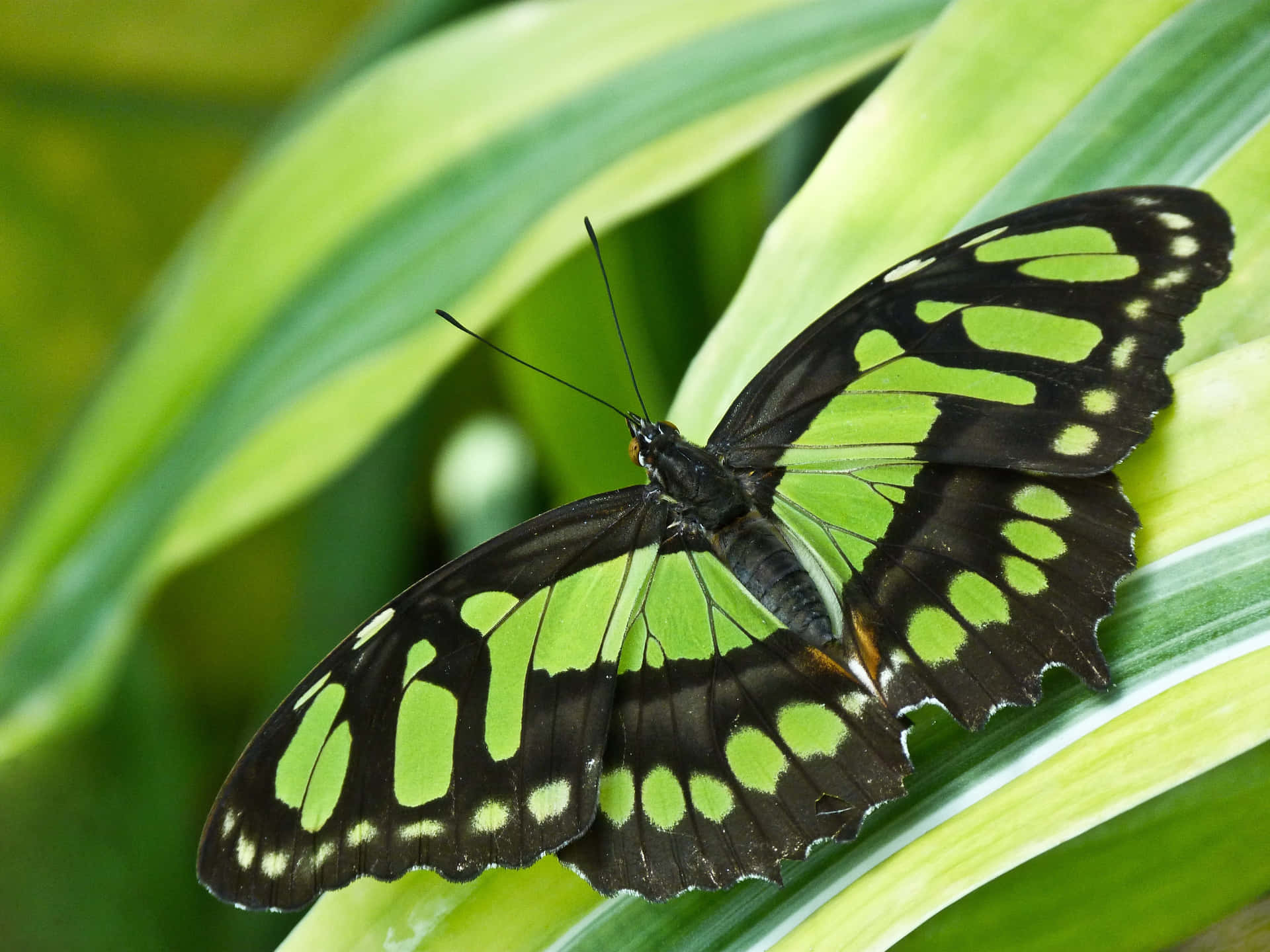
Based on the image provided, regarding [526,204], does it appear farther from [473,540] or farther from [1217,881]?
[1217,881]

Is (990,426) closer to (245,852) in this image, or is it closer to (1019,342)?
(1019,342)

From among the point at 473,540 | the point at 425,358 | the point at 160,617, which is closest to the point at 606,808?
the point at 425,358

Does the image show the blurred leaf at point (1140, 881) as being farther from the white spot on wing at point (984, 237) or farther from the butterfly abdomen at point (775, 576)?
the white spot on wing at point (984, 237)

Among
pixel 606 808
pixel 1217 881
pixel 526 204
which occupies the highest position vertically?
pixel 526 204

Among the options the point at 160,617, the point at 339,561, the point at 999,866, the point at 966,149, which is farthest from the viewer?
the point at 160,617

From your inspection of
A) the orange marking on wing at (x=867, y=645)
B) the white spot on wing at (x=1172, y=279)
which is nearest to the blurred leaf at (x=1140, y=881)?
the orange marking on wing at (x=867, y=645)

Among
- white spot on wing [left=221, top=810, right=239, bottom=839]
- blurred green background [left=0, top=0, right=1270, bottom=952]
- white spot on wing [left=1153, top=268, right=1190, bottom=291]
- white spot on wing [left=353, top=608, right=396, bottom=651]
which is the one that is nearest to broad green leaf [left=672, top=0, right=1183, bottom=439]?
blurred green background [left=0, top=0, right=1270, bottom=952]
